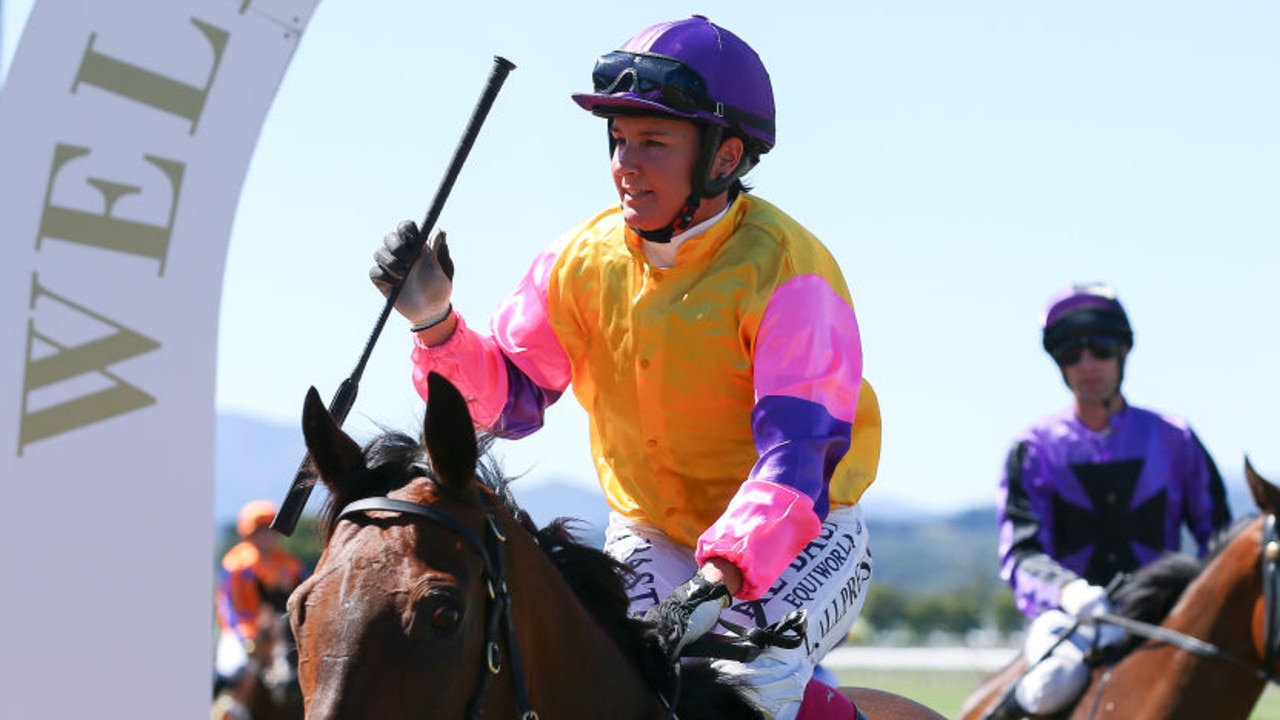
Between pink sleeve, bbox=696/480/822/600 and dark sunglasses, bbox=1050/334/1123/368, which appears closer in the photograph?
pink sleeve, bbox=696/480/822/600

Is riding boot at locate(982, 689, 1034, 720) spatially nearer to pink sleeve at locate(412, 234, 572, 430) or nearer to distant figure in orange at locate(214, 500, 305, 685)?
pink sleeve at locate(412, 234, 572, 430)

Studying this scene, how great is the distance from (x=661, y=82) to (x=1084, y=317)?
457 cm

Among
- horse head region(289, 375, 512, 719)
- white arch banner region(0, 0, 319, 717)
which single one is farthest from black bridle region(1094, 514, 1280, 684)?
horse head region(289, 375, 512, 719)

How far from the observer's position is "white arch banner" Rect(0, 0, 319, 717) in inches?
150

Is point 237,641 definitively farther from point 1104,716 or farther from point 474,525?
point 474,525

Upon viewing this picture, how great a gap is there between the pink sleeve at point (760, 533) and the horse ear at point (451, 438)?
0.54 m

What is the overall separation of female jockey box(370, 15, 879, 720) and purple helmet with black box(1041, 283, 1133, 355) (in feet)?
13.1

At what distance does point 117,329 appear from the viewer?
3928mm

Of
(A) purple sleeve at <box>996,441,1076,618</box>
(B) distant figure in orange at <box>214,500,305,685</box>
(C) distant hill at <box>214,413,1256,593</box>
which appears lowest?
(C) distant hill at <box>214,413,1256,593</box>

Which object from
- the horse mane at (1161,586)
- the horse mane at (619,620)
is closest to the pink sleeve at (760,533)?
the horse mane at (619,620)

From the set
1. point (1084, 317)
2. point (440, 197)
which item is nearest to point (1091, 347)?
point (1084, 317)

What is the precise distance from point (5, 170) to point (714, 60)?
57.2 inches

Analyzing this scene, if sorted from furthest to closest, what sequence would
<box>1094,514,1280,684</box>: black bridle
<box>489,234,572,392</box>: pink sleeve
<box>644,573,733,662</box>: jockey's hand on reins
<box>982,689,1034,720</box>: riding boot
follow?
<box>982,689,1034,720</box>: riding boot
<box>1094,514,1280,684</box>: black bridle
<box>489,234,572,392</box>: pink sleeve
<box>644,573,733,662</box>: jockey's hand on reins

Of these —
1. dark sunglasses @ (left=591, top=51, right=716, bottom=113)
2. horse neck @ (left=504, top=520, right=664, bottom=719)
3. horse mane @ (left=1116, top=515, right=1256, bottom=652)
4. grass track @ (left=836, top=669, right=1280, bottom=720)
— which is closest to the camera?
horse neck @ (left=504, top=520, right=664, bottom=719)
